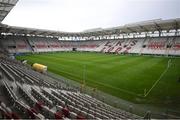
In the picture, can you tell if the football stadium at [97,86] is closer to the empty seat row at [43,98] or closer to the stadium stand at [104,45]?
the empty seat row at [43,98]

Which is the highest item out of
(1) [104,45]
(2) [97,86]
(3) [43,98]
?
(1) [104,45]

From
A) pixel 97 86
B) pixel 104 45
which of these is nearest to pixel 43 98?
pixel 97 86

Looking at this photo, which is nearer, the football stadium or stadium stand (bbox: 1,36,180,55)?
the football stadium

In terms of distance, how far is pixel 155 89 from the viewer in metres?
21.7

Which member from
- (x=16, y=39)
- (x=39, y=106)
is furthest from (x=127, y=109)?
(x=16, y=39)

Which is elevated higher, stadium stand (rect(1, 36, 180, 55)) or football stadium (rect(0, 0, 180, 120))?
stadium stand (rect(1, 36, 180, 55))

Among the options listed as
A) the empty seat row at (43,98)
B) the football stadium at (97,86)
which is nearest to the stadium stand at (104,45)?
the football stadium at (97,86)

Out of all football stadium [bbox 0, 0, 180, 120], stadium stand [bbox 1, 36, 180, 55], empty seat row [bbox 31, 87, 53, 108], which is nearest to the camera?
football stadium [bbox 0, 0, 180, 120]

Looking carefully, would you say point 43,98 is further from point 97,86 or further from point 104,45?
point 104,45

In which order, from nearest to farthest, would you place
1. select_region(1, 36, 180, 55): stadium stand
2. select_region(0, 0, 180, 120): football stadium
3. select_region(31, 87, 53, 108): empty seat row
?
select_region(0, 0, 180, 120): football stadium
select_region(31, 87, 53, 108): empty seat row
select_region(1, 36, 180, 55): stadium stand

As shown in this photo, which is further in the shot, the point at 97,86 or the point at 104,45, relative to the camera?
the point at 104,45

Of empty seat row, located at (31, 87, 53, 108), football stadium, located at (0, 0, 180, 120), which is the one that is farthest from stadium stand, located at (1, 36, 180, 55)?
empty seat row, located at (31, 87, 53, 108)

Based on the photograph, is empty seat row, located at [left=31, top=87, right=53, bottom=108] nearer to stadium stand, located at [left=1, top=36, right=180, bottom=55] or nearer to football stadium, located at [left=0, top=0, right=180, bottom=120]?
football stadium, located at [left=0, top=0, right=180, bottom=120]

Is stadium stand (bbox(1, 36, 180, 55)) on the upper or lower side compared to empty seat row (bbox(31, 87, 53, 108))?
upper
